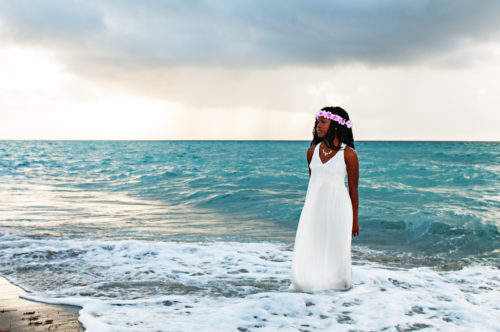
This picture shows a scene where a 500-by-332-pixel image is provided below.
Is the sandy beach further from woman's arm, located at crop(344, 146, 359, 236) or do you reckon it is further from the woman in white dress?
woman's arm, located at crop(344, 146, 359, 236)

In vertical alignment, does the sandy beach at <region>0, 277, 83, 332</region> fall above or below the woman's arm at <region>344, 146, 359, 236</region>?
below

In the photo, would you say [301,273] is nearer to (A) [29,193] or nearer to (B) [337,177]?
(B) [337,177]

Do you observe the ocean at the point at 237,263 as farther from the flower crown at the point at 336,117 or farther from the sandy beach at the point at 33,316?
the flower crown at the point at 336,117

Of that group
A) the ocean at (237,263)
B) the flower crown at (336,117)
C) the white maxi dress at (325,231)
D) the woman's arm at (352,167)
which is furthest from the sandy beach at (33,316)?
the flower crown at (336,117)

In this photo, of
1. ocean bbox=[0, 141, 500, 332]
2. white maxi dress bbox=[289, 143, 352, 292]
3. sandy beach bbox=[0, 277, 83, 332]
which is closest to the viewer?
sandy beach bbox=[0, 277, 83, 332]

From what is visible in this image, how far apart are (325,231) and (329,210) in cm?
23

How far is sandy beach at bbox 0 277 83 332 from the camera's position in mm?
3688

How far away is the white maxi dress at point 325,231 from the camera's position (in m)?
4.39

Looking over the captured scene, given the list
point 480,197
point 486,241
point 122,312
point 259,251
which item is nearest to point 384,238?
point 486,241

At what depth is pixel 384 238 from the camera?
9.27m

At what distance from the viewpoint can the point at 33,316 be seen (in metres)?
3.99

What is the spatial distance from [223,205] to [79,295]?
9.52m

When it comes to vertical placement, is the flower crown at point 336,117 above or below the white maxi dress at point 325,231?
above

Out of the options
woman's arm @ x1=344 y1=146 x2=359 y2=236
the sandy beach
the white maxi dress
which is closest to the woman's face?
the white maxi dress
